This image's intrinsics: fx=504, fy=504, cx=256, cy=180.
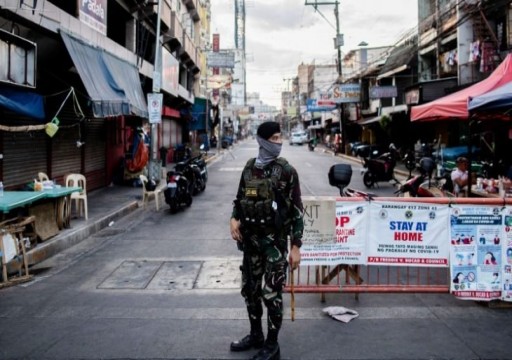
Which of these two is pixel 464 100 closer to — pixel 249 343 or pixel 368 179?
pixel 249 343

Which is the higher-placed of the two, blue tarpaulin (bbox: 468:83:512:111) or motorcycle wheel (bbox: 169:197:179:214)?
blue tarpaulin (bbox: 468:83:512:111)

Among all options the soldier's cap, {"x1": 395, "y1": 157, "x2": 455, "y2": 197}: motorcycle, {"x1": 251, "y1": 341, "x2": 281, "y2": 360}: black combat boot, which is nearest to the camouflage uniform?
{"x1": 251, "y1": 341, "x2": 281, "y2": 360}: black combat boot

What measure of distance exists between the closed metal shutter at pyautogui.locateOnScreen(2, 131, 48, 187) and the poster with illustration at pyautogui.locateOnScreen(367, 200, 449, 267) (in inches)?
314

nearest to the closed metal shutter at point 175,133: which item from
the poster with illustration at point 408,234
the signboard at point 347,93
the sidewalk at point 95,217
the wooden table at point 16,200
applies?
the signboard at point 347,93

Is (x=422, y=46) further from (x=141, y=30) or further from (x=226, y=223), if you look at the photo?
(x=226, y=223)

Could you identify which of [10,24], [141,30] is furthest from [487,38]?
[10,24]

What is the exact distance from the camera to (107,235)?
10.3 meters

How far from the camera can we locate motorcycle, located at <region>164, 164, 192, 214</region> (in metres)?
12.8

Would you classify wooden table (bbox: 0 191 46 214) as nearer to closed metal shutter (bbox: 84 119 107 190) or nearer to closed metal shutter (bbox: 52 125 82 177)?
closed metal shutter (bbox: 52 125 82 177)

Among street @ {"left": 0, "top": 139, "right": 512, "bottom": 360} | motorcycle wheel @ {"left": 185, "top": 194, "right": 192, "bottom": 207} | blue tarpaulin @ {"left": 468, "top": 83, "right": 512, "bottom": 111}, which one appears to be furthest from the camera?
motorcycle wheel @ {"left": 185, "top": 194, "right": 192, "bottom": 207}

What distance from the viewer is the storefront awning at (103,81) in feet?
36.3

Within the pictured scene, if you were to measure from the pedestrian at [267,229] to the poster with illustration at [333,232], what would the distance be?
1.43m

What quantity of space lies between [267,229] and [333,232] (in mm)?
1739

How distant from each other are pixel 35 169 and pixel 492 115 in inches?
405
